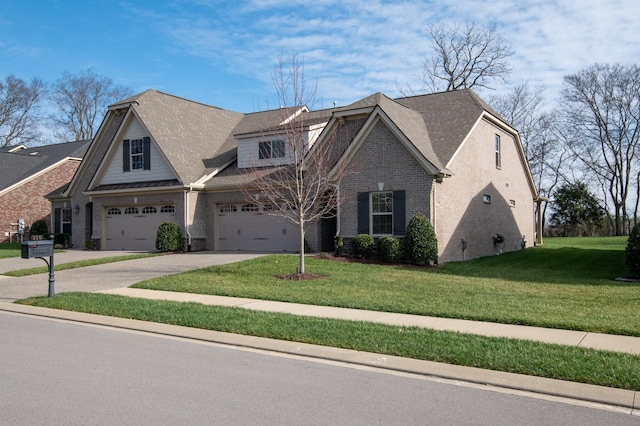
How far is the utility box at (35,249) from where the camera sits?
42.1ft

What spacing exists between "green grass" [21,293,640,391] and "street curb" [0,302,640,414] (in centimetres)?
17

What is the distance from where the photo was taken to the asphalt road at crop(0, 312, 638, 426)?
5391 mm

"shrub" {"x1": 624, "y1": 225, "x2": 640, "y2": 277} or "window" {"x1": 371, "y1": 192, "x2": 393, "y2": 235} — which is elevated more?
"window" {"x1": 371, "y1": 192, "x2": 393, "y2": 235}

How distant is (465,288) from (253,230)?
1264 cm

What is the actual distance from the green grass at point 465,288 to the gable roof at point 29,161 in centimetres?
2556

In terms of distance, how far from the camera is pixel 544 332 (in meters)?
8.89

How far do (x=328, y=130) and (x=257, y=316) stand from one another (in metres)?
13.1

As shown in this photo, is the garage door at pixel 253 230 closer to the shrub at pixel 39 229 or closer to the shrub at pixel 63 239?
the shrub at pixel 63 239

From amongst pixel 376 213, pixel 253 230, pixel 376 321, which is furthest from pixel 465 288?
pixel 253 230

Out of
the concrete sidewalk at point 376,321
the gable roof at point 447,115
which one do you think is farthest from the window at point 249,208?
the gable roof at point 447,115

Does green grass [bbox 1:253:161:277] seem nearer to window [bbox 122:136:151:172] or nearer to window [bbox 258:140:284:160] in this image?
window [bbox 122:136:151:172]

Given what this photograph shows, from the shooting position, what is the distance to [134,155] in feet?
89.6

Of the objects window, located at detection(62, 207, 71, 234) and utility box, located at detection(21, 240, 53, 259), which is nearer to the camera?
utility box, located at detection(21, 240, 53, 259)

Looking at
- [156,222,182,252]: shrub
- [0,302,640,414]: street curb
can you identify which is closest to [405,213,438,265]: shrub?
[156,222,182,252]: shrub
